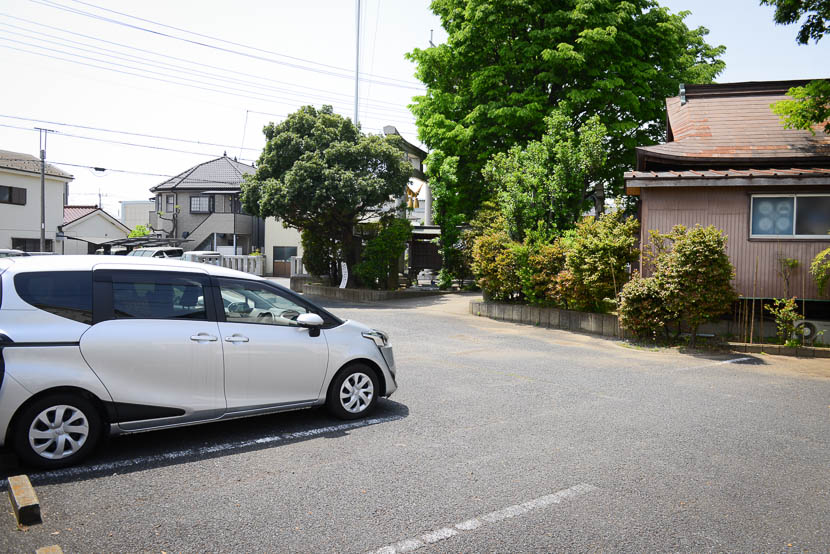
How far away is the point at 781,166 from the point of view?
13336 mm

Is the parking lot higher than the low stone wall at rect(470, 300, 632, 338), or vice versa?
the low stone wall at rect(470, 300, 632, 338)

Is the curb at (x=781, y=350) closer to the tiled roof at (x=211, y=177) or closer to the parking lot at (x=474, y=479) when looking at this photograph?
the parking lot at (x=474, y=479)

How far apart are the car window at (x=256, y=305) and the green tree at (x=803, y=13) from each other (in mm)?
12146

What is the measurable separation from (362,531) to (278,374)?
2332 mm

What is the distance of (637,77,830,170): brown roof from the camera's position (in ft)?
43.7

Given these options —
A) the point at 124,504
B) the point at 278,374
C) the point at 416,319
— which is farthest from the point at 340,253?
the point at 124,504

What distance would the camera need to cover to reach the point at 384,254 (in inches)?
853

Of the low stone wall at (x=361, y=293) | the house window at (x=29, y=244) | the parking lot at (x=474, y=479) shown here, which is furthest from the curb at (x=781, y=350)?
the house window at (x=29, y=244)

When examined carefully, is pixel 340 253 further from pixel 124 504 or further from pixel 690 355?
pixel 124 504

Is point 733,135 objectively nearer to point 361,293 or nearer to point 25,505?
point 361,293

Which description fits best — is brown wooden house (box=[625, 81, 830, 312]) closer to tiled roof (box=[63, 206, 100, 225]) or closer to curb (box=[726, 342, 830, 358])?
curb (box=[726, 342, 830, 358])

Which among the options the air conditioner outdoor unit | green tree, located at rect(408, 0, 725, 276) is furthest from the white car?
green tree, located at rect(408, 0, 725, 276)

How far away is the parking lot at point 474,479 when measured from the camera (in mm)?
3754

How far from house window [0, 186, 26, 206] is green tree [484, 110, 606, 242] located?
102 ft
